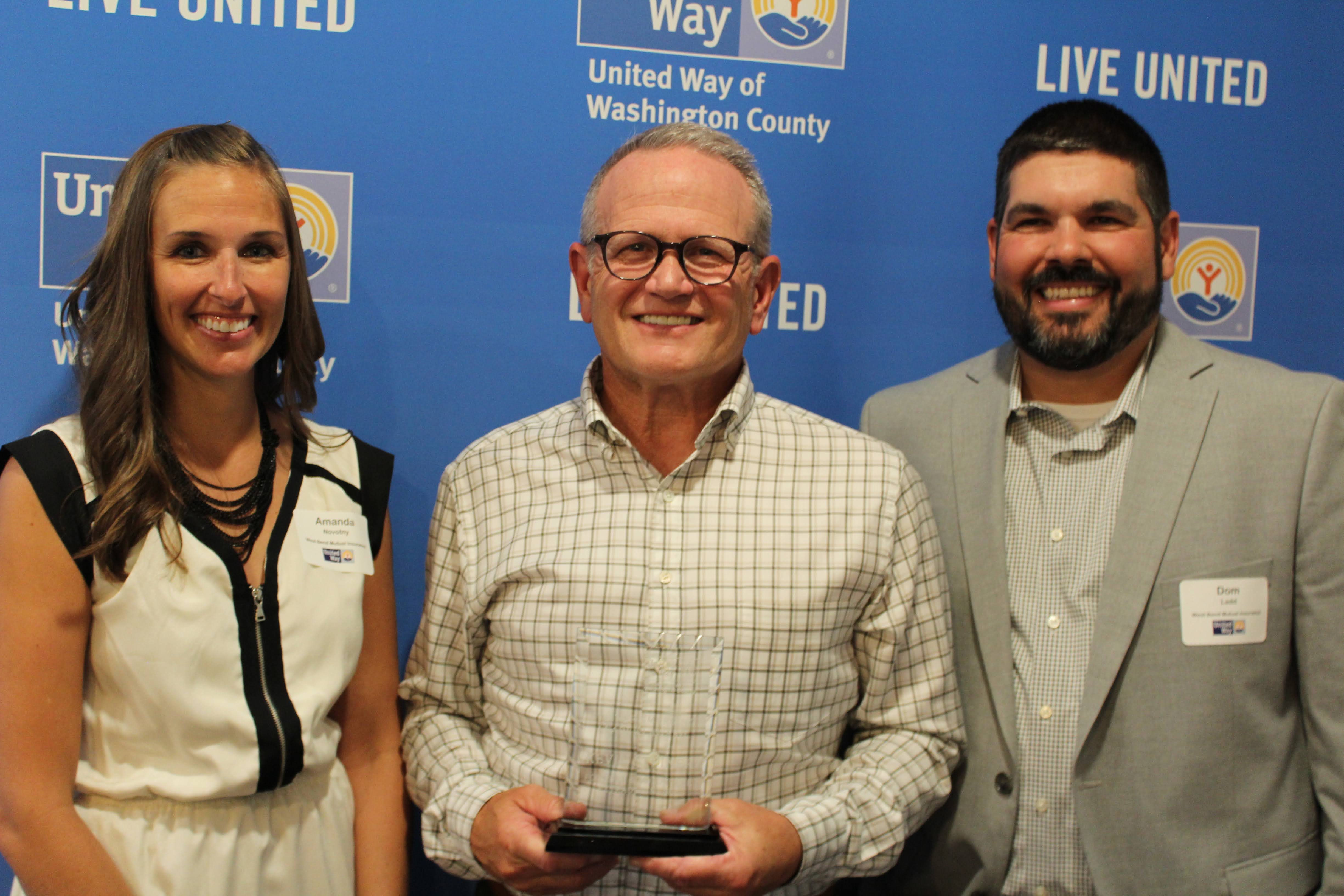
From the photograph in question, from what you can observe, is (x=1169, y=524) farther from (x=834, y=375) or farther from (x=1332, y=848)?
(x=834, y=375)

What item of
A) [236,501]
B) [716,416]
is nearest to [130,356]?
[236,501]

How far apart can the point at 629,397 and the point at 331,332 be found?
2.71 feet

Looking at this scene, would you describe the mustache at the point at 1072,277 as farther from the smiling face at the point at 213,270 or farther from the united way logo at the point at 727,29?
the smiling face at the point at 213,270

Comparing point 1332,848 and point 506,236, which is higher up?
point 506,236

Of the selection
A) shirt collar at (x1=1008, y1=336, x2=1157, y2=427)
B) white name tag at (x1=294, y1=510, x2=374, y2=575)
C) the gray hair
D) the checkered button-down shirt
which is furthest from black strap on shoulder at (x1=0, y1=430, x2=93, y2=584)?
shirt collar at (x1=1008, y1=336, x2=1157, y2=427)

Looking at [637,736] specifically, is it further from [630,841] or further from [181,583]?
[181,583]

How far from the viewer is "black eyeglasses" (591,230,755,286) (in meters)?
1.78

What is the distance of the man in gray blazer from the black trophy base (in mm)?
734

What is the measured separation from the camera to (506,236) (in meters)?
2.35

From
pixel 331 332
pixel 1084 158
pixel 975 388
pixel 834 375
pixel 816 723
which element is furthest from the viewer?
pixel 834 375

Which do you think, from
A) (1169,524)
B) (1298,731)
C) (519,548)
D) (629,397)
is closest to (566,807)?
(519,548)

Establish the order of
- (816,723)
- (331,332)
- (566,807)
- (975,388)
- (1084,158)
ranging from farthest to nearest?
(331,332) → (975,388) → (1084,158) → (816,723) → (566,807)

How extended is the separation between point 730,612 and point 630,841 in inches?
18.3

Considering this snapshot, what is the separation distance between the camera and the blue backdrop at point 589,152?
2191 mm
